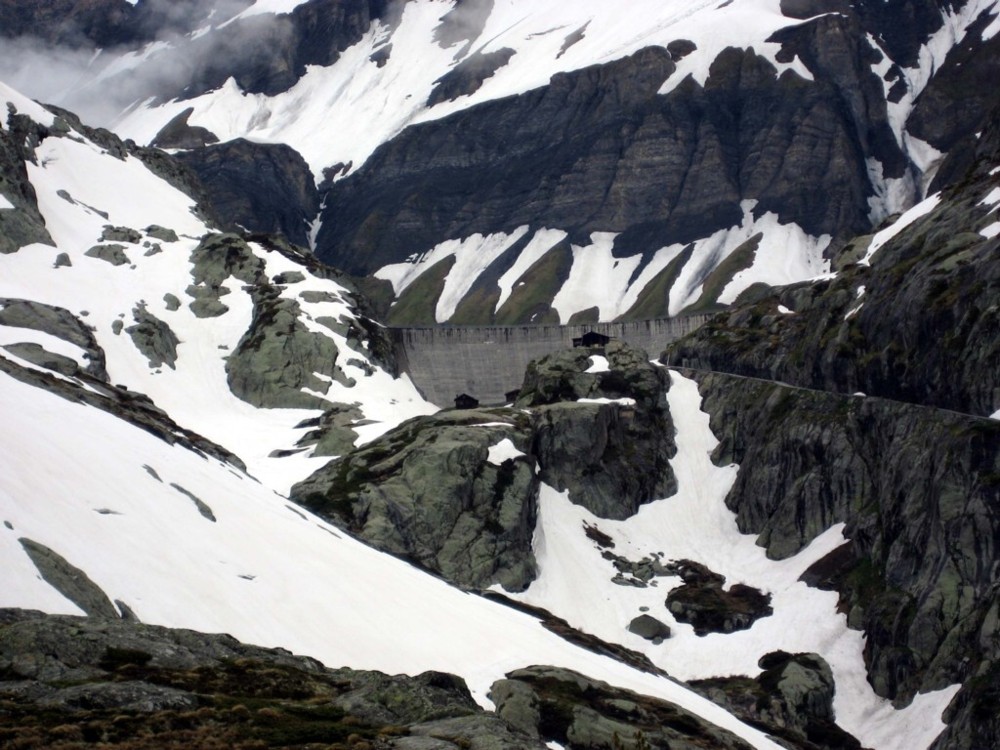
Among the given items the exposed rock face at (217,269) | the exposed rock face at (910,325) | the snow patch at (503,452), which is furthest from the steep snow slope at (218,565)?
the exposed rock face at (217,269)

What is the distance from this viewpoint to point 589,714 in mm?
45719

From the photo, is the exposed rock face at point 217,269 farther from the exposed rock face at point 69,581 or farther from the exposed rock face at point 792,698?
the exposed rock face at point 69,581

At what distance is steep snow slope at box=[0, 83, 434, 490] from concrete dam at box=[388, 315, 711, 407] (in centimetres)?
1443

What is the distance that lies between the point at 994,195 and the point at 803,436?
24.8m

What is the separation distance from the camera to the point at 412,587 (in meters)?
60.1

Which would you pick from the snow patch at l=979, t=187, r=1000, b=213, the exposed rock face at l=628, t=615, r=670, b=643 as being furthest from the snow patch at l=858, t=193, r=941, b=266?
the exposed rock face at l=628, t=615, r=670, b=643

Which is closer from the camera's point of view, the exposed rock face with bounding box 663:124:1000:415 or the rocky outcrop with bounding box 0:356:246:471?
the rocky outcrop with bounding box 0:356:246:471

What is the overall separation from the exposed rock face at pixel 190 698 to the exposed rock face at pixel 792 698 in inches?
1614

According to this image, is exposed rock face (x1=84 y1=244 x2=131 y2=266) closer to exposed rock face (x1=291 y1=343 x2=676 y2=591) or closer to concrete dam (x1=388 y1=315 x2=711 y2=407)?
concrete dam (x1=388 y1=315 x2=711 y2=407)

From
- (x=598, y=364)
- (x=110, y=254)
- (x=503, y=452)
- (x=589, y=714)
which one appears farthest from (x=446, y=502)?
(x=110, y=254)

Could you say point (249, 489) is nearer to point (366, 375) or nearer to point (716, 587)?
point (716, 587)

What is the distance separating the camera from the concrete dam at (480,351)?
528 ft

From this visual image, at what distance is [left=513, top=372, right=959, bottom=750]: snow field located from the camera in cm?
7262

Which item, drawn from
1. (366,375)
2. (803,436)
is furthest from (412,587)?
(366,375)
